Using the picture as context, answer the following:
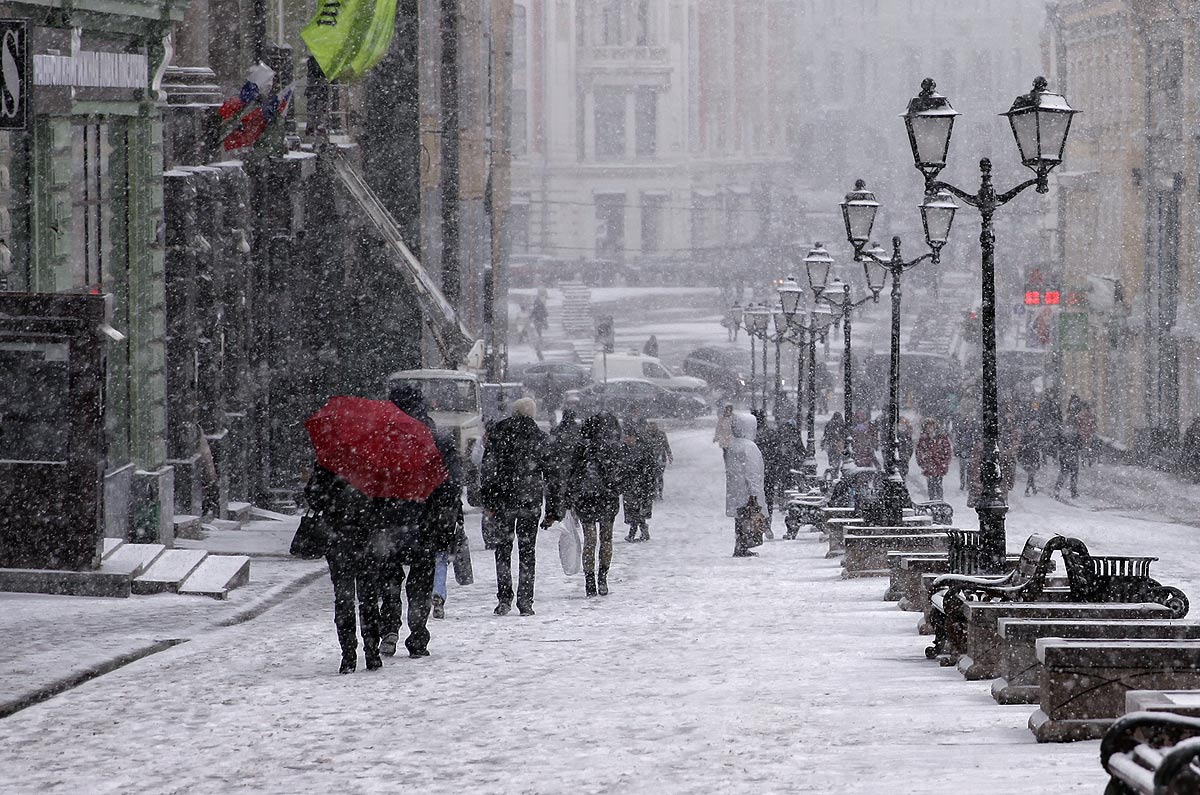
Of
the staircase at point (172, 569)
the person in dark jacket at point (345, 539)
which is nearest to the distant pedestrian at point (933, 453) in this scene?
the staircase at point (172, 569)

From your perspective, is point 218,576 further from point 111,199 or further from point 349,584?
point 349,584

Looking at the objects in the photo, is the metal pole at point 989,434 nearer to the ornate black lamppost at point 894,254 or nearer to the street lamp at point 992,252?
the street lamp at point 992,252

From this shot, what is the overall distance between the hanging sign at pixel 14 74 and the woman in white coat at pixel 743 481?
33.3 feet

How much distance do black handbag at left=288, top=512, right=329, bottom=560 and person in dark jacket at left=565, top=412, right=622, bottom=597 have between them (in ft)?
17.2

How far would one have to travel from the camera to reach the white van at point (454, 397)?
32688 millimetres

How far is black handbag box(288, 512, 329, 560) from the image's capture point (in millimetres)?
10898

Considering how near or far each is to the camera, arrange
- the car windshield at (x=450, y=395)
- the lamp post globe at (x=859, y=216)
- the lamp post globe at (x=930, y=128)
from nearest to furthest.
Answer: the lamp post globe at (x=930, y=128) → the lamp post globe at (x=859, y=216) → the car windshield at (x=450, y=395)

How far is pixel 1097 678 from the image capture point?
827 cm

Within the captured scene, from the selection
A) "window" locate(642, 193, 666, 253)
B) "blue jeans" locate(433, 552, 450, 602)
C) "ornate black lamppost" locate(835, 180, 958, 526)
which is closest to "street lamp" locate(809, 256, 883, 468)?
"ornate black lamppost" locate(835, 180, 958, 526)

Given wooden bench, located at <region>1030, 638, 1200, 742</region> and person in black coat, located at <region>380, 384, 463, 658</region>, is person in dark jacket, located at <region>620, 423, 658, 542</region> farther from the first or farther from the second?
wooden bench, located at <region>1030, 638, 1200, 742</region>

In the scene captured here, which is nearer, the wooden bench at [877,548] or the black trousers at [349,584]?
the black trousers at [349,584]

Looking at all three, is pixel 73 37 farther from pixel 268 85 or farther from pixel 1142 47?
pixel 1142 47

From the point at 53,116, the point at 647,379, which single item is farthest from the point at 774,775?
the point at 647,379

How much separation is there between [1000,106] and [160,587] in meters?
87.6
